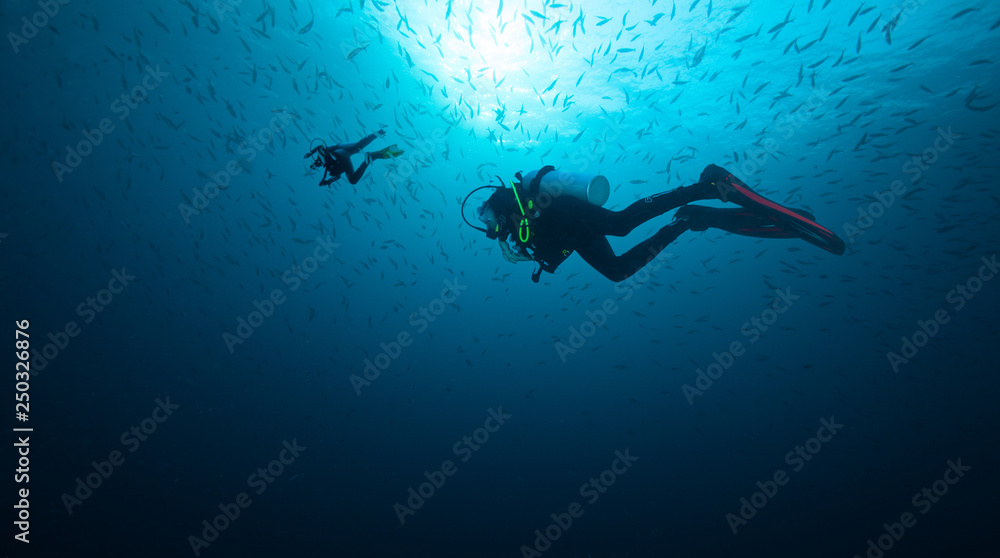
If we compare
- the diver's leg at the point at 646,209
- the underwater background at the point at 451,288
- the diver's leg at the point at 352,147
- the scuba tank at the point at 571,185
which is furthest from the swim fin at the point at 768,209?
the diver's leg at the point at 352,147

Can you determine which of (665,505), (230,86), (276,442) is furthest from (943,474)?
(230,86)

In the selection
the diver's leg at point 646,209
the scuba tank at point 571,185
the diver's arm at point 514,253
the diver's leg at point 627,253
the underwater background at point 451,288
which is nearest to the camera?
the scuba tank at point 571,185

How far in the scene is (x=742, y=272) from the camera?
3325cm

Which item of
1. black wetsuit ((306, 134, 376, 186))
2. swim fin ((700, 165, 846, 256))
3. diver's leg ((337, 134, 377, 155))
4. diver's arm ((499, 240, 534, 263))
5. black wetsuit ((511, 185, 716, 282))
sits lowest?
black wetsuit ((306, 134, 376, 186))

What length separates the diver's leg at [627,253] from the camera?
15.0 feet

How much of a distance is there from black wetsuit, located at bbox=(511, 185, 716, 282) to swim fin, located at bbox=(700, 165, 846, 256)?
0.25m

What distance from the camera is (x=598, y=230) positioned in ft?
15.4

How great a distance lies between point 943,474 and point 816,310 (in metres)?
16.8

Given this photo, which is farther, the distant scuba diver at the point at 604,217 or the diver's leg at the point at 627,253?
the diver's leg at the point at 627,253

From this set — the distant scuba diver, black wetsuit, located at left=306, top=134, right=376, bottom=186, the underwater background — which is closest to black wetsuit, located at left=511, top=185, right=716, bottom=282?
the distant scuba diver

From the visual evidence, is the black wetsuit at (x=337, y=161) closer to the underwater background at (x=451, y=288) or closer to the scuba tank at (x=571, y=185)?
the underwater background at (x=451, y=288)

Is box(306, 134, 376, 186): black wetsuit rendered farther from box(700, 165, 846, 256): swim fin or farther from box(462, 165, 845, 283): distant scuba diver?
box(700, 165, 846, 256): swim fin

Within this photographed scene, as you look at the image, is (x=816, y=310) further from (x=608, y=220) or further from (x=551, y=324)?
(x=608, y=220)

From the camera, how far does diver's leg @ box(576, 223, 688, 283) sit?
4559 mm
